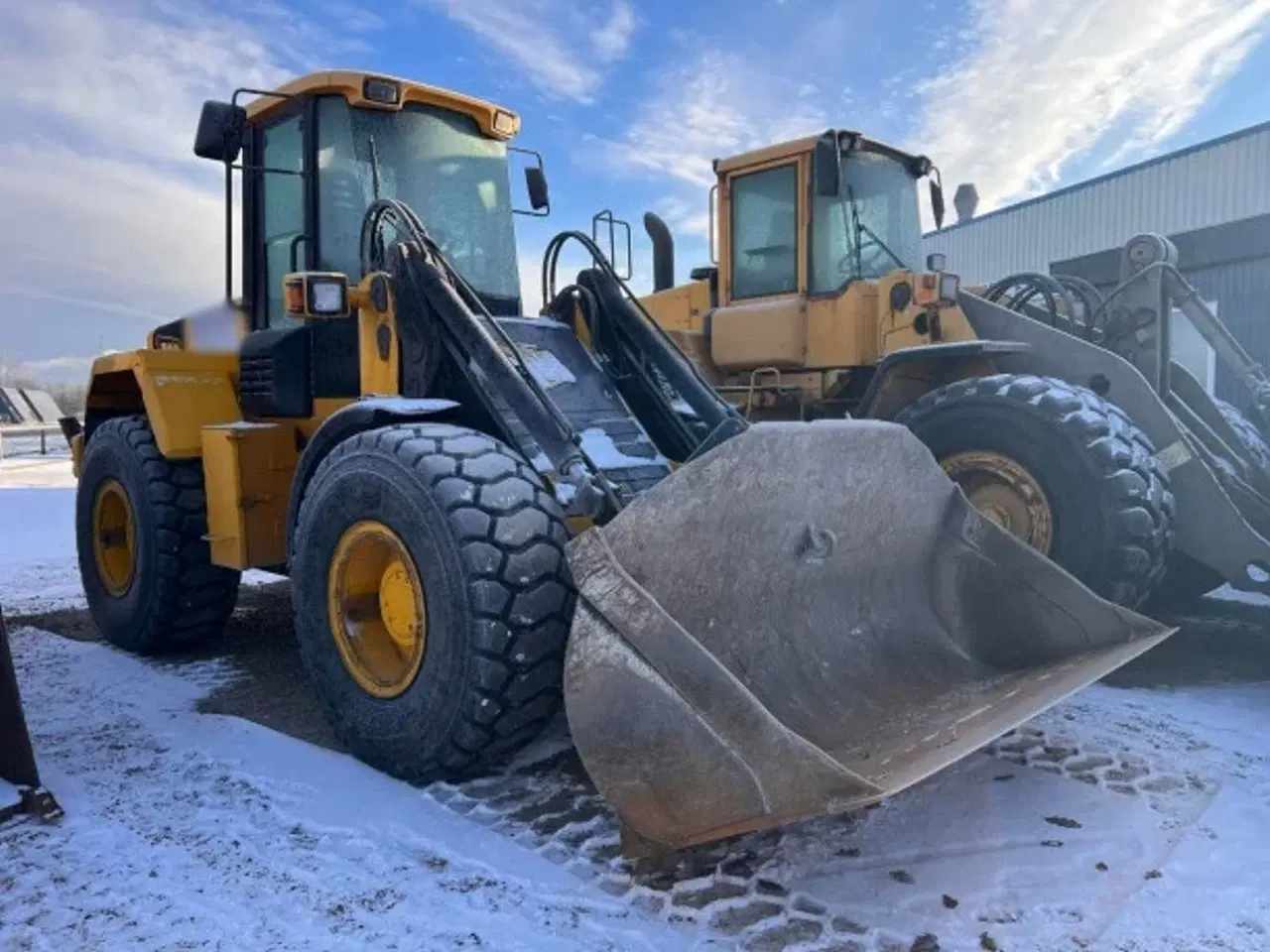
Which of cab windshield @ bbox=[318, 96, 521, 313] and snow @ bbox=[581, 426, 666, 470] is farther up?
cab windshield @ bbox=[318, 96, 521, 313]

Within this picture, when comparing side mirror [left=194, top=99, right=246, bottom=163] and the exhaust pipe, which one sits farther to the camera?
the exhaust pipe

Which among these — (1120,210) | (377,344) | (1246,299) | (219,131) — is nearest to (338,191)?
(219,131)

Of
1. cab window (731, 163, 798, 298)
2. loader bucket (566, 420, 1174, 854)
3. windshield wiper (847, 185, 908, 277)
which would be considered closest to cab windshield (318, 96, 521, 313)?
loader bucket (566, 420, 1174, 854)

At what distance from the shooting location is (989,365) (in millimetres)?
5641

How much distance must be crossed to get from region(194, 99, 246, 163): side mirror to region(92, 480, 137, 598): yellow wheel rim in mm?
1991

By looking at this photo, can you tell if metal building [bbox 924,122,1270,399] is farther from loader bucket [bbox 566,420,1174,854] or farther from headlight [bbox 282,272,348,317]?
headlight [bbox 282,272,348,317]

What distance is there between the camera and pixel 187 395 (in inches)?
201

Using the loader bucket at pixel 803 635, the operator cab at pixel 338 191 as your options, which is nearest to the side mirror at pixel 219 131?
the operator cab at pixel 338 191

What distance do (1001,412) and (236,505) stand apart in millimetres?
3651

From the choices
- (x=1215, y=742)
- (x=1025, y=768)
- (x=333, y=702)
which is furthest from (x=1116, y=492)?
(x=333, y=702)

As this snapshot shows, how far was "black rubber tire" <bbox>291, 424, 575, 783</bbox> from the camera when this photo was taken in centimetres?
303

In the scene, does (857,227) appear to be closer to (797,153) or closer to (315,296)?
(797,153)

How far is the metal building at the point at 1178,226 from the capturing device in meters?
14.3

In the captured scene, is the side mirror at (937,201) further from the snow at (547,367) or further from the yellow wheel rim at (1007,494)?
the snow at (547,367)
